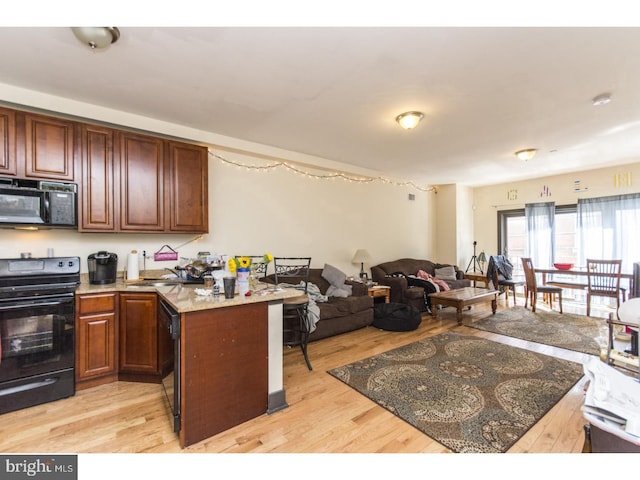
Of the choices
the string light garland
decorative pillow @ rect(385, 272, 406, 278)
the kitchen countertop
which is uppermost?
the string light garland

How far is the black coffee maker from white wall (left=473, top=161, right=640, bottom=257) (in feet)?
24.8

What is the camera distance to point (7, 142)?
7.58 feet

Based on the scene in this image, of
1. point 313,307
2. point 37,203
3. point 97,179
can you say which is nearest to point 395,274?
point 313,307

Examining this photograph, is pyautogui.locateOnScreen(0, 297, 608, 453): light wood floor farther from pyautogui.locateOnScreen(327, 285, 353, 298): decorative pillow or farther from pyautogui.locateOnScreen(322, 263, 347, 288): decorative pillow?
pyautogui.locateOnScreen(322, 263, 347, 288): decorative pillow

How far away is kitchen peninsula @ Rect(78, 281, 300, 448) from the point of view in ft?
5.62

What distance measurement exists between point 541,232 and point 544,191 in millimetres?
891

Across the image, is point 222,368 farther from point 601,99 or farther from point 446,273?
point 446,273

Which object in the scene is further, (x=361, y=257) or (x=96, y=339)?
(x=361, y=257)

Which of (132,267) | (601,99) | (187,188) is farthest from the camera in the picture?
(187,188)

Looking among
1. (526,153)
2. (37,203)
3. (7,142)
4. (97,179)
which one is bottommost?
(37,203)

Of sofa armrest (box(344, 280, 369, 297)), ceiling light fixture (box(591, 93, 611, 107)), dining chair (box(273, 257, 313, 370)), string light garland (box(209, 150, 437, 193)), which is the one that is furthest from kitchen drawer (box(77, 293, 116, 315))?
ceiling light fixture (box(591, 93, 611, 107))
